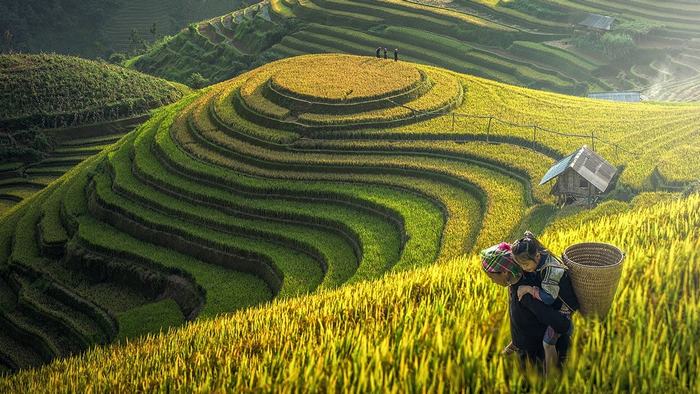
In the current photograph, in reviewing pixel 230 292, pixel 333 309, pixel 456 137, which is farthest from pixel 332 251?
pixel 333 309

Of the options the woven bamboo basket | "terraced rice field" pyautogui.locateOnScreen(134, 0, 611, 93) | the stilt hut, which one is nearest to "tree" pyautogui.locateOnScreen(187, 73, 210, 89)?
"terraced rice field" pyautogui.locateOnScreen(134, 0, 611, 93)

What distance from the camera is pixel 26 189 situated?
1683 inches

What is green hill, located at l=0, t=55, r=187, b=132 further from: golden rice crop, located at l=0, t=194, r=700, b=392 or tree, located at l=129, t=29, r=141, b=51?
golden rice crop, located at l=0, t=194, r=700, b=392

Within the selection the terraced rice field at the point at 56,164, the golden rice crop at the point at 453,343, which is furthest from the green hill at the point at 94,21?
the golden rice crop at the point at 453,343

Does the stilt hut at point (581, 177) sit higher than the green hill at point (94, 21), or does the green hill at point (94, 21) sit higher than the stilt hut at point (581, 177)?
the stilt hut at point (581, 177)

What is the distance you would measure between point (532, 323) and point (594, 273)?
2.38 feet

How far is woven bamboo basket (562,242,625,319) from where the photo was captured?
570cm

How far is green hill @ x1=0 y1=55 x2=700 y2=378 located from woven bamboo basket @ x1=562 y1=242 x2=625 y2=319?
460 inches

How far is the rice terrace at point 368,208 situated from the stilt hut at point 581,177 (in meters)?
0.10

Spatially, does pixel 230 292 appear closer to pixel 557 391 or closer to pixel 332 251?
pixel 332 251

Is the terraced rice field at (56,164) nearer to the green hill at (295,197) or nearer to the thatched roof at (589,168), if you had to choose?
the green hill at (295,197)

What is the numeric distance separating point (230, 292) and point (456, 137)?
38.6 ft

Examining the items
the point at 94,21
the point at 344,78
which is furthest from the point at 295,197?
the point at 94,21

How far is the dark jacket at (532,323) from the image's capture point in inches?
222
